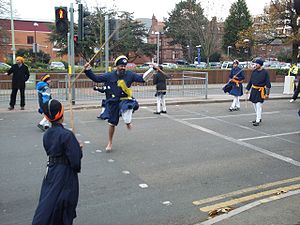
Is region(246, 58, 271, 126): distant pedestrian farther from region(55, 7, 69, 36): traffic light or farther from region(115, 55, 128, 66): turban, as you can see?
region(55, 7, 69, 36): traffic light

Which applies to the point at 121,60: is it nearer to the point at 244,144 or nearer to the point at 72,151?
the point at 244,144

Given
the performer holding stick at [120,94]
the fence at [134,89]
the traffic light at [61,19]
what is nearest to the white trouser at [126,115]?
the performer holding stick at [120,94]

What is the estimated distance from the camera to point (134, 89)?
647 inches

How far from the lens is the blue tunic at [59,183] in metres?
3.44

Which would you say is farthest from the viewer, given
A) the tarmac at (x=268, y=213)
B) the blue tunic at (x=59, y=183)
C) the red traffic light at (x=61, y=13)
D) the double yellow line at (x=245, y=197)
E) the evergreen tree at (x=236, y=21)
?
the evergreen tree at (x=236, y=21)

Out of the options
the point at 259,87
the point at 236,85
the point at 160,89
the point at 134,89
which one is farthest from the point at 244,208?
the point at 134,89

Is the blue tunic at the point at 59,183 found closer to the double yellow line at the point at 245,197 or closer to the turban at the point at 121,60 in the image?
the double yellow line at the point at 245,197

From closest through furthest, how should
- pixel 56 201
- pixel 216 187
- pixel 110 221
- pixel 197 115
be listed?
pixel 56 201 < pixel 110 221 < pixel 216 187 < pixel 197 115

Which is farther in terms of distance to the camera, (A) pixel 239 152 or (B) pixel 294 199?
(A) pixel 239 152

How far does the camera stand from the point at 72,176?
3.61 m

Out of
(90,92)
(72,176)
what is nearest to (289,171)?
(72,176)

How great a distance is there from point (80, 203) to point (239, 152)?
4036mm

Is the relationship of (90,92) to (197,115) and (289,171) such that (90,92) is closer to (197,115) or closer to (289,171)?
(197,115)

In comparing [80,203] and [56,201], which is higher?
[56,201]
